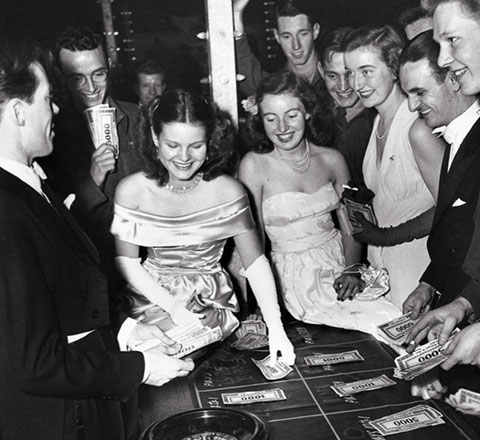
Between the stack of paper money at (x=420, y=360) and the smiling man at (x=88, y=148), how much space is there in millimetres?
1487

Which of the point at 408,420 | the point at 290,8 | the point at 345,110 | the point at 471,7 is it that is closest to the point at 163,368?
the point at 408,420

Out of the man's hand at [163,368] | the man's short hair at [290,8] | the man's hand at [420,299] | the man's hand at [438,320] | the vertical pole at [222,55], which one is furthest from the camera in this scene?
the man's short hair at [290,8]

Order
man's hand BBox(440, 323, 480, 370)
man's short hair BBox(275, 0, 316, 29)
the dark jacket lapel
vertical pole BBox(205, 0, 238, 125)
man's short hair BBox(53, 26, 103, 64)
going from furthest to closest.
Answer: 1. man's short hair BBox(275, 0, 316, 29)
2. vertical pole BBox(205, 0, 238, 125)
3. man's short hair BBox(53, 26, 103, 64)
4. man's hand BBox(440, 323, 480, 370)
5. the dark jacket lapel

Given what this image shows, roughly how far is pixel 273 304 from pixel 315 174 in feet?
2.84

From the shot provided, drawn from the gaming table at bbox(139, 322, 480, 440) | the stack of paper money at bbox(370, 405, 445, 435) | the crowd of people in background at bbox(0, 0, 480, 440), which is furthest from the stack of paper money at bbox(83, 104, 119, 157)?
the stack of paper money at bbox(370, 405, 445, 435)

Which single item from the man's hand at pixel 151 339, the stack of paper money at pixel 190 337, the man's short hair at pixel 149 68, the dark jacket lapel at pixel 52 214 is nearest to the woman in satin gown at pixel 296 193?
the man's short hair at pixel 149 68

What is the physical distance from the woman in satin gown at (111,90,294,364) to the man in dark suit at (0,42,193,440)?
1.08 meters

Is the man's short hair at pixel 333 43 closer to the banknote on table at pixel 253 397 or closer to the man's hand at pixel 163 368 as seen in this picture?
the banknote on table at pixel 253 397

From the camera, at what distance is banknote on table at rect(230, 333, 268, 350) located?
3.04 m

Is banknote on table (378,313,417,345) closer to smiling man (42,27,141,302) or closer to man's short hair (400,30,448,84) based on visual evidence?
man's short hair (400,30,448,84)

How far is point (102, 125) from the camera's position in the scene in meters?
3.27

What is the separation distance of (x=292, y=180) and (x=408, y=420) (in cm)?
167

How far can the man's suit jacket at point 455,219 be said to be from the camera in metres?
2.70

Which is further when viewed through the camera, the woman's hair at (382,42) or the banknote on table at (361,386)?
the woman's hair at (382,42)
